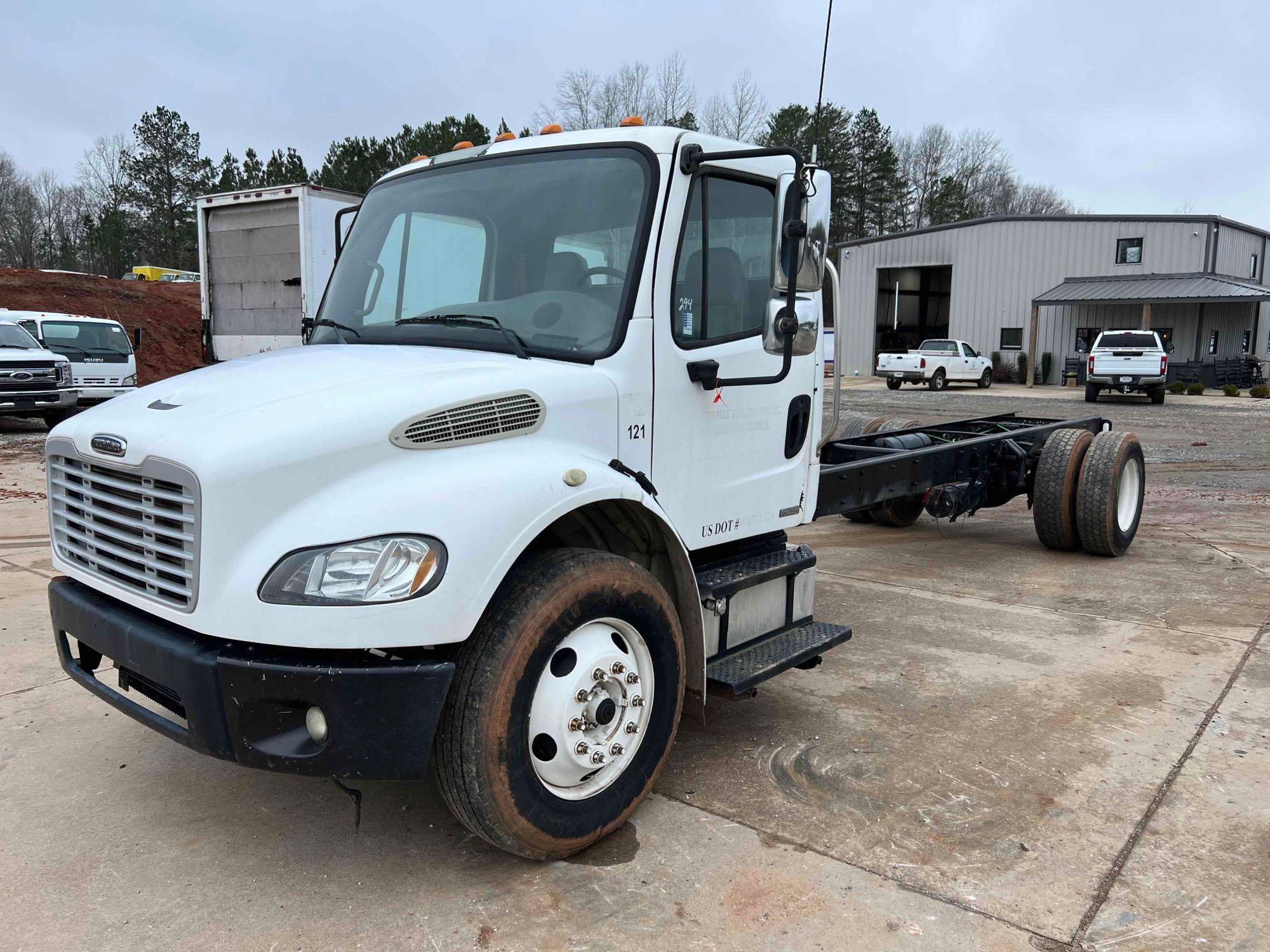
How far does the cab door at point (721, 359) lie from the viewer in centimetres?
351

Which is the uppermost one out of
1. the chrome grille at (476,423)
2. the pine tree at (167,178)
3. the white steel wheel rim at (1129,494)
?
the pine tree at (167,178)

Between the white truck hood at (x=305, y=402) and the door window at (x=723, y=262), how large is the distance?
501 millimetres

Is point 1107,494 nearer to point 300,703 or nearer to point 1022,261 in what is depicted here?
point 300,703

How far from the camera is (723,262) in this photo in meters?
3.69

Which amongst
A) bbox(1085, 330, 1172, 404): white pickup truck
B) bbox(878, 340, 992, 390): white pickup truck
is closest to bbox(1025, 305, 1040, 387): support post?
bbox(878, 340, 992, 390): white pickup truck

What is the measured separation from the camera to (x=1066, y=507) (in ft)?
25.0

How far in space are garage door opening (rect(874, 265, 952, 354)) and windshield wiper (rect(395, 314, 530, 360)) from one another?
39.4 m

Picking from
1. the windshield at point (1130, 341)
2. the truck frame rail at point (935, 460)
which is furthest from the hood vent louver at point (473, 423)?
the windshield at point (1130, 341)

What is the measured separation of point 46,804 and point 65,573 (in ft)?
2.95

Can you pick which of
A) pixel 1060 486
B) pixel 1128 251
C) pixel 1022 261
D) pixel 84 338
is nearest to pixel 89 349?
pixel 84 338

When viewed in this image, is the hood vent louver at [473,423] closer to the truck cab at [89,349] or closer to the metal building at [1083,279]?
the truck cab at [89,349]

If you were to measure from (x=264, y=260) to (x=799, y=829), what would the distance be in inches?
463

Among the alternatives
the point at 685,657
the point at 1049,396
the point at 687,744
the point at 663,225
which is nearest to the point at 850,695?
the point at 687,744

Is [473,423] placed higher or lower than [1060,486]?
higher
